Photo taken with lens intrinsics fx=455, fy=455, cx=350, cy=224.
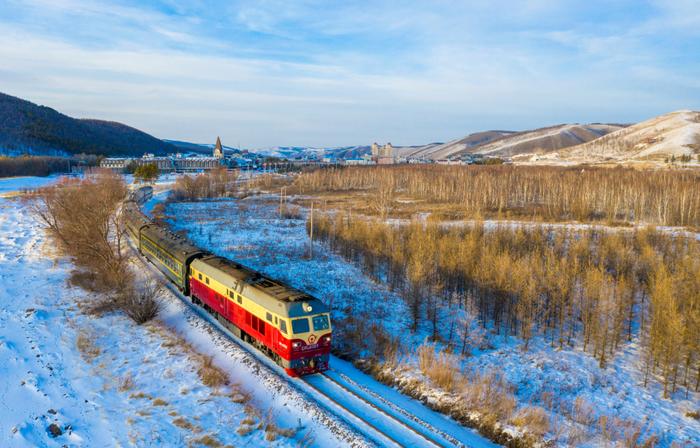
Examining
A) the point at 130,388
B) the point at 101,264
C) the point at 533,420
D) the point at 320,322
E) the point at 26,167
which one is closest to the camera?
the point at 533,420

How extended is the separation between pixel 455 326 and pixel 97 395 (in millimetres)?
22152

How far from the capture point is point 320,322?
2162 centimetres

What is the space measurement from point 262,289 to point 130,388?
7501mm

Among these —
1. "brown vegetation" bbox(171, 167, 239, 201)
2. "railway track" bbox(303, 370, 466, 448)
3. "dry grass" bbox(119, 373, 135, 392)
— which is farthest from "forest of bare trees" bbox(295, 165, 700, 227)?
"dry grass" bbox(119, 373, 135, 392)

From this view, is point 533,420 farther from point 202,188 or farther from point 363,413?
→ point 202,188

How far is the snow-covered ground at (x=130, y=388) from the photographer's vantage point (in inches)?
688

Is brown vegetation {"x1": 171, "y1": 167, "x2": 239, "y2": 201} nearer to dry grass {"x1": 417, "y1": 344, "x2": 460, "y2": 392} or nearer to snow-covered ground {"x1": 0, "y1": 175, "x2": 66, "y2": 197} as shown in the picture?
snow-covered ground {"x1": 0, "y1": 175, "x2": 66, "y2": 197}

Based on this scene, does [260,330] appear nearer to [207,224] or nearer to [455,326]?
[455,326]

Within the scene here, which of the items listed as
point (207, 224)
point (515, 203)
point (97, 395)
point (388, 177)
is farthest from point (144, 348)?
point (388, 177)

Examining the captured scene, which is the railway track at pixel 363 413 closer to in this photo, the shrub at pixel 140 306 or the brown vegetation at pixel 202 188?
the shrub at pixel 140 306

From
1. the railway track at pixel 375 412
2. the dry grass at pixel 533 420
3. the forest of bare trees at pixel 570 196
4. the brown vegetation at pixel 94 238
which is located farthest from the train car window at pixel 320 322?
the forest of bare trees at pixel 570 196

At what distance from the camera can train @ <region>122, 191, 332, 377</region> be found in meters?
20.9

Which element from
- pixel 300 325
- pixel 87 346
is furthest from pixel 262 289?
pixel 87 346

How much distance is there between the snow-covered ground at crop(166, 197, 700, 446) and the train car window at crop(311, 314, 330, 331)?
7.98 m
